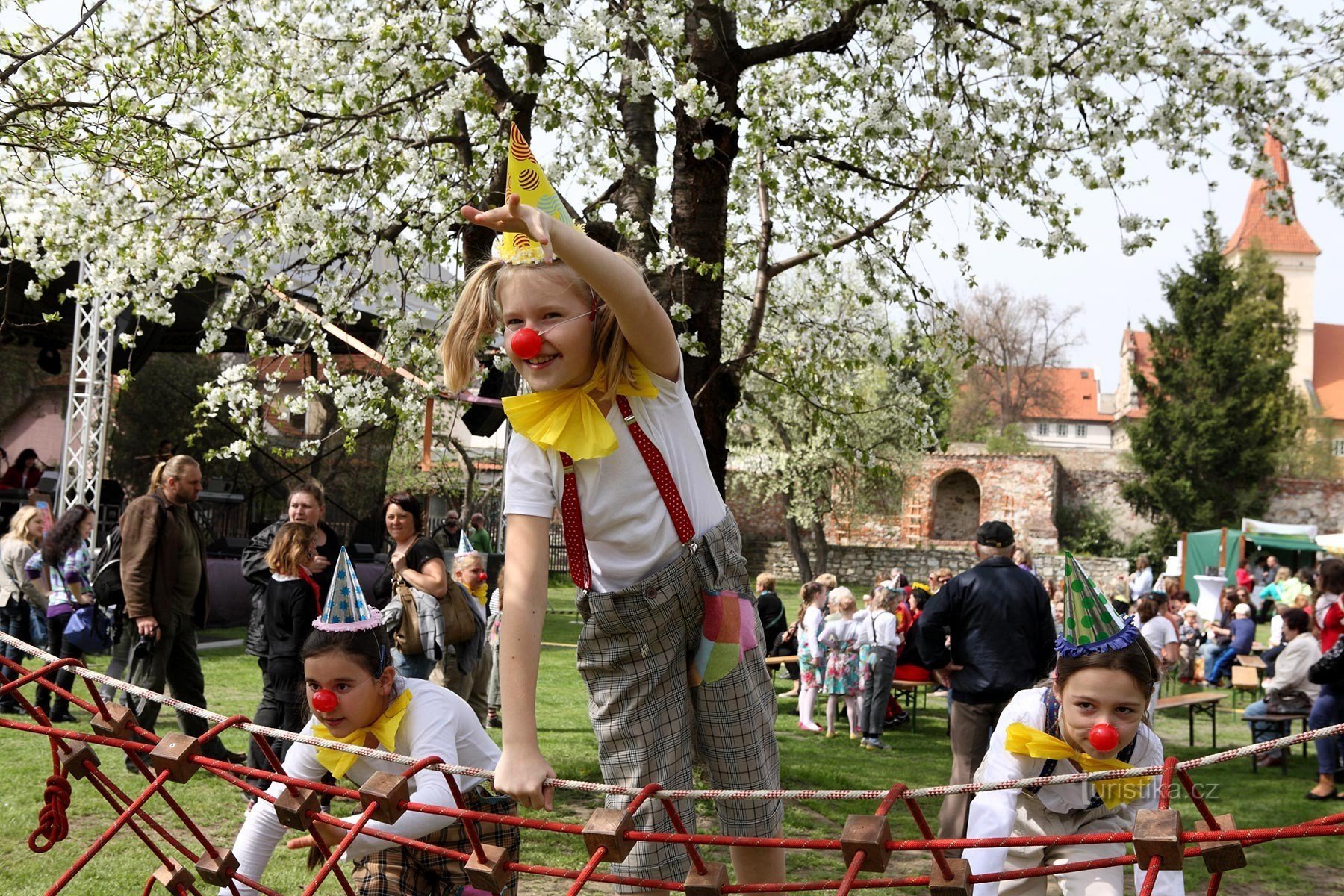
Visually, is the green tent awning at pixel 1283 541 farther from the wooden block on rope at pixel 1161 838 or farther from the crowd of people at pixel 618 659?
the wooden block on rope at pixel 1161 838

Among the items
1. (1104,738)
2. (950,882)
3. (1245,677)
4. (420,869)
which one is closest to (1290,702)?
(1245,677)

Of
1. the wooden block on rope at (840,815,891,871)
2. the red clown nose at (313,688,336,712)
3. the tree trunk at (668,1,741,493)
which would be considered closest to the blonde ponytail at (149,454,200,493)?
the tree trunk at (668,1,741,493)

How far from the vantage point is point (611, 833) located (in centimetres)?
195

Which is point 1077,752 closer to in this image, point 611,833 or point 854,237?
point 611,833

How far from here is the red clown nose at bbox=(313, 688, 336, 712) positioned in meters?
2.98

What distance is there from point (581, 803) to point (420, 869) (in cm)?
431

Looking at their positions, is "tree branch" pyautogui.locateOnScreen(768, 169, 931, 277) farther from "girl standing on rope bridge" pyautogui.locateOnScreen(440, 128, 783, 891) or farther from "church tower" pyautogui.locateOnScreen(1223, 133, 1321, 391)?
"church tower" pyautogui.locateOnScreen(1223, 133, 1321, 391)

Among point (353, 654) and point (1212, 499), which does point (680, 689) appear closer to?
point (353, 654)

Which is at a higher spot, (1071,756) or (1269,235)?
(1269,235)

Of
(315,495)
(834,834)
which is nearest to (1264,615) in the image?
(834,834)

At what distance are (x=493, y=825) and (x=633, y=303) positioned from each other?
1.61m

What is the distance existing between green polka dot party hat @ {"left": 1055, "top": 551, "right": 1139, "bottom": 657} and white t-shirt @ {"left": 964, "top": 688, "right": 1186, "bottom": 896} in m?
0.16

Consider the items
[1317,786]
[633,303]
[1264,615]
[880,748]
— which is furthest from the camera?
[1264,615]

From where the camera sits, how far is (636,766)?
2.47 meters
